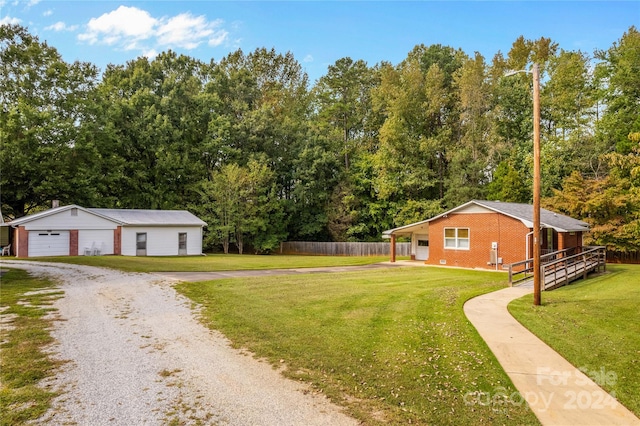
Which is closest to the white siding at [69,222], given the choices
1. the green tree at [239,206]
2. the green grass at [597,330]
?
the green tree at [239,206]

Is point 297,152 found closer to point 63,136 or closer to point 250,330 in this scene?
point 63,136

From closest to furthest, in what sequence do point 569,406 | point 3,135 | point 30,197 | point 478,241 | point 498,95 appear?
point 569,406, point 478,241, point 3,135, point 30,197, point 498,95

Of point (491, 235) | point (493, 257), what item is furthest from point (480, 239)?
point (493, 257)

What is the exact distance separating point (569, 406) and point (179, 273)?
15.5 metres

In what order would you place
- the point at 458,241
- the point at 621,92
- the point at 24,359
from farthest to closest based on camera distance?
the point at 621,92
the point at 458,241
the point at 24,359

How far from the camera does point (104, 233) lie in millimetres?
28344

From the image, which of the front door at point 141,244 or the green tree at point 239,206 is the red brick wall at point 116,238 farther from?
the green tree at point 239,206

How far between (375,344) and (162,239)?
26694 mm

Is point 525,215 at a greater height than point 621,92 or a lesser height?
lesser

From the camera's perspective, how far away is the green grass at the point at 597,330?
571 cm

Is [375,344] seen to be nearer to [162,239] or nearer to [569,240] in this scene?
[569,240]

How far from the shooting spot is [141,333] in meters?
7.79

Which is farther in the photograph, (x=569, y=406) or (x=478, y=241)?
(x=478, y=241)

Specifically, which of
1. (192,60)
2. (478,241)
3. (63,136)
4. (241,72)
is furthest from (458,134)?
(63,136)
